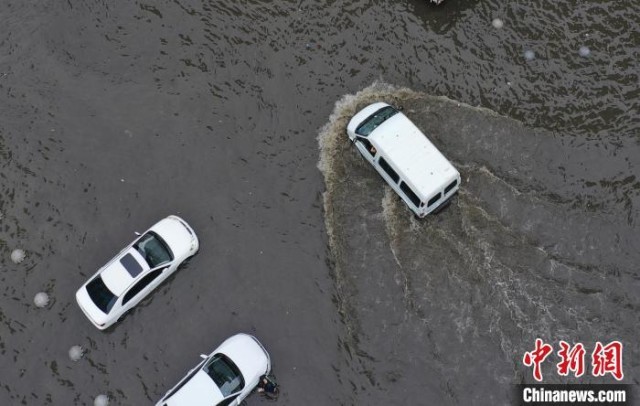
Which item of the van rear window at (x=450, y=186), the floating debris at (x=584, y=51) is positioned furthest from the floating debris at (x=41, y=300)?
the floating debris at (x=584, y=51)

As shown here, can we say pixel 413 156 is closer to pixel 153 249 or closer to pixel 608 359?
pixel 608 359

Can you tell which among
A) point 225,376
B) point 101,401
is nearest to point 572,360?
point 225,376

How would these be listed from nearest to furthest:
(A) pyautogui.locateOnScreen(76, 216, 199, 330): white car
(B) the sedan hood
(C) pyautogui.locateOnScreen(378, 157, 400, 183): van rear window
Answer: (B) the sedan hood, (A) pyautogui.locateOnScreen(76, 216, 199, 330): white car, (C) pyautogui.locateOnScreen(378, 157, 400, 183): van rear window

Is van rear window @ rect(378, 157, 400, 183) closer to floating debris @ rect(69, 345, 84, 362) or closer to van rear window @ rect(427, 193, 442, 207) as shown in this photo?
van rear window @ rect(427, 193, 442, 207)

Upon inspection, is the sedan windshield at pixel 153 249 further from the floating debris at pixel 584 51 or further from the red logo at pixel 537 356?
the floating debris at pixel 584 51

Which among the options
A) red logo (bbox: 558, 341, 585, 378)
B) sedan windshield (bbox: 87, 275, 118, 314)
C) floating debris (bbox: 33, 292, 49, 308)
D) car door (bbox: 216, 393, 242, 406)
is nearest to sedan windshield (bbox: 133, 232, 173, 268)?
sedan windshield (bbox: 87, 275, 118, 314)

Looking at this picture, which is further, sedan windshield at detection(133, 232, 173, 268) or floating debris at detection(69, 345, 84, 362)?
sedan windshield at detection(133, 232, 173, 268)

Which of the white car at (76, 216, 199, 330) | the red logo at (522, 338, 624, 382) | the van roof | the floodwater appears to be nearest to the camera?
the red logo at (522, 338, 624, 382)
